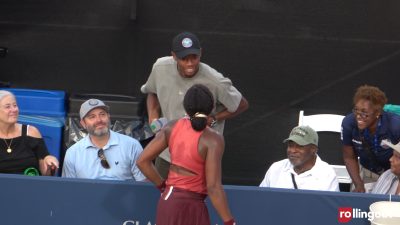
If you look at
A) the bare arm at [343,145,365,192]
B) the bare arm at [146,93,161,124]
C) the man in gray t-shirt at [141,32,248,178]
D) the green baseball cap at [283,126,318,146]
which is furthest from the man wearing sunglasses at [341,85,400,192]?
the bare arm at [146,93,161,124]

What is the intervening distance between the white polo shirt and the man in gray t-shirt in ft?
1.52

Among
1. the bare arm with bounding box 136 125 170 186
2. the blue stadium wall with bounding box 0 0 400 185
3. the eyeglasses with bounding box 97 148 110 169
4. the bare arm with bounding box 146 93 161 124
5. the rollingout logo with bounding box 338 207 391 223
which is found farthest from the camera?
the blue stadium wall with bounding box 0 0 400 185

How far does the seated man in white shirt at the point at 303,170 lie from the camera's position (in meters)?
5.74

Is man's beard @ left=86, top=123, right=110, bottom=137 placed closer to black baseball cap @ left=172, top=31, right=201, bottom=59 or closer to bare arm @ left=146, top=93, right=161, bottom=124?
bare arm @ left=146, top=93, right=161, bottom=124

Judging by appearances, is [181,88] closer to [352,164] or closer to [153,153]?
[153,153]

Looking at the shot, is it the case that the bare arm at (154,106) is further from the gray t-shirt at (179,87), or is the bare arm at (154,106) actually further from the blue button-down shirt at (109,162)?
the blue button-down shirt at (109,162)

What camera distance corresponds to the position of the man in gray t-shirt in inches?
223

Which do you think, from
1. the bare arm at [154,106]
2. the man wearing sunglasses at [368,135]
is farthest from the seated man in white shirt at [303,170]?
the bare arm at [154,106]

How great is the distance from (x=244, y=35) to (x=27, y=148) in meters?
2.04

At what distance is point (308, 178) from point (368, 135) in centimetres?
Answer: 51

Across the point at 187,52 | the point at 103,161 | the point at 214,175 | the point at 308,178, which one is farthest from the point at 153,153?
the point at 308,178

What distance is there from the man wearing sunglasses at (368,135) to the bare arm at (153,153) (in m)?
1.58

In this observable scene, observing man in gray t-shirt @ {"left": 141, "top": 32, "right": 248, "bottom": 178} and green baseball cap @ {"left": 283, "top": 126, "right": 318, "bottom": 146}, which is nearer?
man in gray t-shirt @ {"left": 141, "top": 32, "right": 248, "bottom": 178}

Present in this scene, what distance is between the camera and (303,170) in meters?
5.84
